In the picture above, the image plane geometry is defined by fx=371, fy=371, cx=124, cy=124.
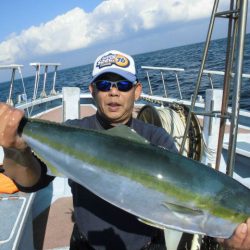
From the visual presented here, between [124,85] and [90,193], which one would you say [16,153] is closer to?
[90,193]

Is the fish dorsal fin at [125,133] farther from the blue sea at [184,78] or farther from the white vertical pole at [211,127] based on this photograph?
the blue sea at [184,78]

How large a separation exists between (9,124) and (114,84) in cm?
89

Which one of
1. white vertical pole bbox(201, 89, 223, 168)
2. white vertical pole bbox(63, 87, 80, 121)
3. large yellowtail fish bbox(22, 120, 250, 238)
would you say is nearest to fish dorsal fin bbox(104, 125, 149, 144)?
large yellowtail fish bbox(22, 120, 250, 238)

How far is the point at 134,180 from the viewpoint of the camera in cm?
197

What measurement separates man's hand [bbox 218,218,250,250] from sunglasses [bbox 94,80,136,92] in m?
1.25

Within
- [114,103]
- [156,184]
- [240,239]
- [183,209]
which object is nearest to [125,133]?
[156,184]

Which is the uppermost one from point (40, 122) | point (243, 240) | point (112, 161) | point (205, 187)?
point (40, 122)

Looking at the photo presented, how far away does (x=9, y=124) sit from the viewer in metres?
2.09

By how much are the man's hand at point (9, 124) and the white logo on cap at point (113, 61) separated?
2.82 ft

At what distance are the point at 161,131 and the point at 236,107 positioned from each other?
2.01 feet

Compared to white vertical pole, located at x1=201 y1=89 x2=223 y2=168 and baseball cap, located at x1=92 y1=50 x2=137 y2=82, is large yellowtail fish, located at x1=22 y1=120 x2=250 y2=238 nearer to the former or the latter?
baseball cap, located at x1=92 y1=50 x2=137 y2=82

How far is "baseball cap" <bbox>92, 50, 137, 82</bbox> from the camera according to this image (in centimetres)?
272

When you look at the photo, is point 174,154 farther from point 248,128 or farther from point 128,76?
point 248,128

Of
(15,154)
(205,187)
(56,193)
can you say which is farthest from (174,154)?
(56,193)
